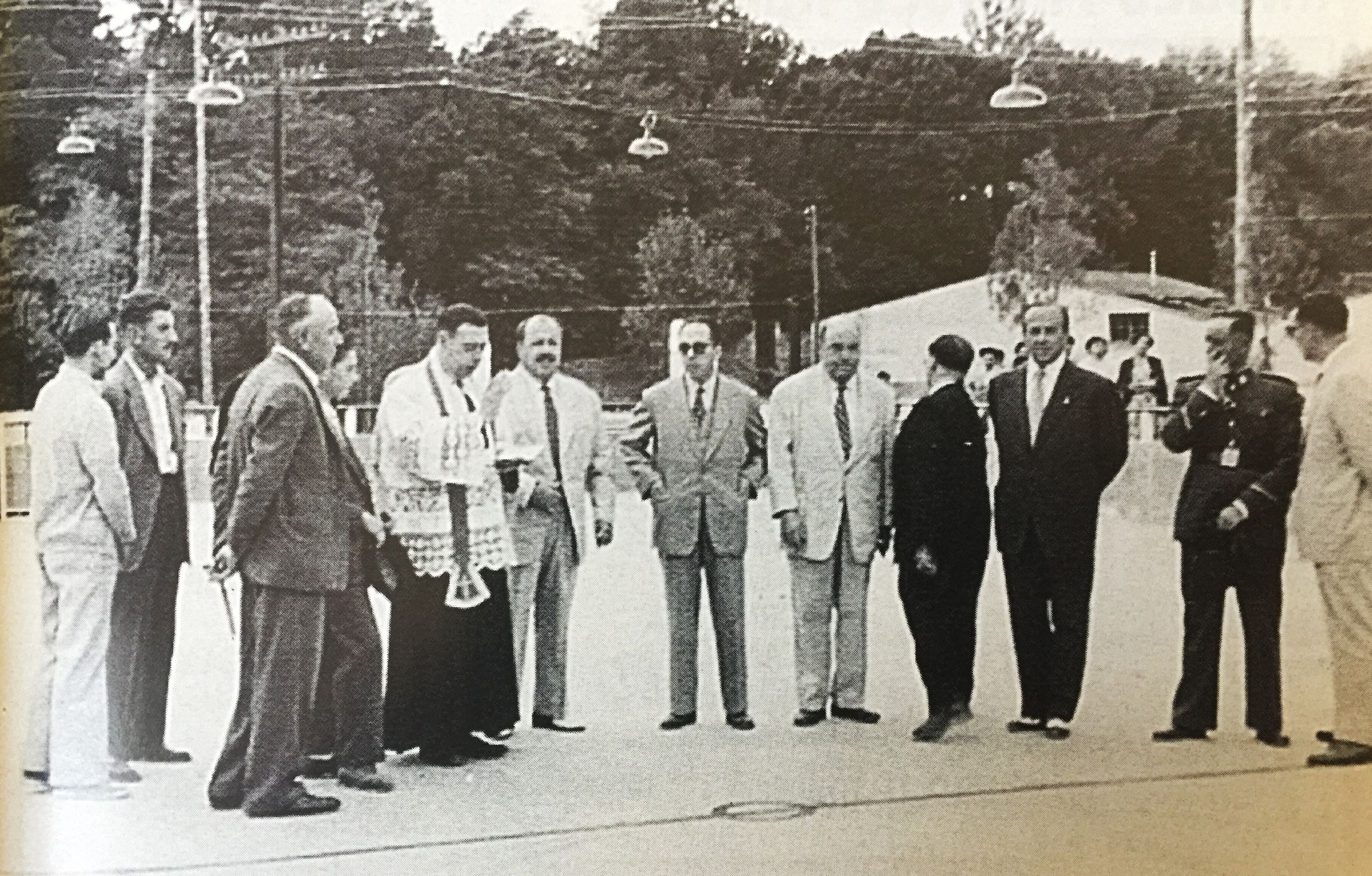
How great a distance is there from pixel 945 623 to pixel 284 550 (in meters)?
1.77

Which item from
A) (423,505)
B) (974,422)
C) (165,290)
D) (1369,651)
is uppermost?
(165,290)

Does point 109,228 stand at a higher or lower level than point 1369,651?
higher

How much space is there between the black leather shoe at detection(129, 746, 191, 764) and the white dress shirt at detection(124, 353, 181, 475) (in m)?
0.72

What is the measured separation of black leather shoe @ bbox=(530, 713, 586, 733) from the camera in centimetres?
364

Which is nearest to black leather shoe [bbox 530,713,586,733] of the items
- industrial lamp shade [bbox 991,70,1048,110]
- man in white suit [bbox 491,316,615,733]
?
man in white suit [bbox 491,316,615,733]

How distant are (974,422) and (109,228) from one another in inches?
92.0

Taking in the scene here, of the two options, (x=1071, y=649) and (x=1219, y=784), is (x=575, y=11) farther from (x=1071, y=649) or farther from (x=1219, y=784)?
(x=1219, y=784)

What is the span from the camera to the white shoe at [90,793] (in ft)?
11.6

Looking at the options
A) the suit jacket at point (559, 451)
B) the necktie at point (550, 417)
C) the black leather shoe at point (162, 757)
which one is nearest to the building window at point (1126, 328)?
the suit jacket at point (559, 451)

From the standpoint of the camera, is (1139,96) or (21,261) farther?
(1139,96)

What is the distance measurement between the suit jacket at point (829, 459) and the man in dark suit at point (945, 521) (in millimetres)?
51

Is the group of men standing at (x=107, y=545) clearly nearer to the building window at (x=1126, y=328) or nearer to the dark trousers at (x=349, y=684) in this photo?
the dark trousers at (x=349, y=684)

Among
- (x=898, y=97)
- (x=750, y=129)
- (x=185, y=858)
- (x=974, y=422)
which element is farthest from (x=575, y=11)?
(x=185, y=858)

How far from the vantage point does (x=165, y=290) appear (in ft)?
11.6
